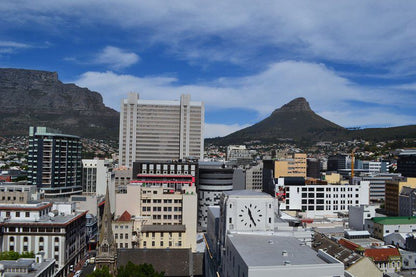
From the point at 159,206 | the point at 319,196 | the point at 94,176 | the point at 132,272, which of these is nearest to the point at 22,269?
the point at 132,272

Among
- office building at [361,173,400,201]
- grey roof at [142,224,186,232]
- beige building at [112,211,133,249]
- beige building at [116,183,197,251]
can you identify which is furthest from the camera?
office building at [361,173,400,201]

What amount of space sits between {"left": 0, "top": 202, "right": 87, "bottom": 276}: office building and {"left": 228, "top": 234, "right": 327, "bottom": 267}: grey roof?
1538 inches

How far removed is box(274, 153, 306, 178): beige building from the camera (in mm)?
170000

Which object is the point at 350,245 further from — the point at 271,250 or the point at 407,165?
the point at 407,165

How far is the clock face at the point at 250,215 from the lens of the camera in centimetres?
6118

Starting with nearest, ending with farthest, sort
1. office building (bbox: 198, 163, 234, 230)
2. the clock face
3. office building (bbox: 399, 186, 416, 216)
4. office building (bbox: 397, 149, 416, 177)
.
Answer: the clock face, office building (bbox: 399, 186, 416, 216), office building (bbox: 198, 163, 234, 230), office building (bbox: 397, 149, 416, 177)

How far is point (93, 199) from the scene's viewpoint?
108 metres

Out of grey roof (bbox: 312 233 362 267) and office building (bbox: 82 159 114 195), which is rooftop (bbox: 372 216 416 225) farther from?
office building (bbox: 82 159 114 195)

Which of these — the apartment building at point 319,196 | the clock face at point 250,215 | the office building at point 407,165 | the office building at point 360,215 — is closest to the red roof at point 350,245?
the clock face at point 250,215

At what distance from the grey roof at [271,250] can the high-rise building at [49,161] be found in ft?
276

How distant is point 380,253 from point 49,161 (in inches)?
3906

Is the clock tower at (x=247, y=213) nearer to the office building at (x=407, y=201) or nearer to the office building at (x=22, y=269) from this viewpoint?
the office building at (x=22, y=269)

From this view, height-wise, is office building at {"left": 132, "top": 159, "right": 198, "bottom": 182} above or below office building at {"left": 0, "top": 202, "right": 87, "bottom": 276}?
above

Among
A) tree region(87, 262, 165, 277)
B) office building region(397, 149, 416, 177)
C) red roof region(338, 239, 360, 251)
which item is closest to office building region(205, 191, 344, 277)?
tree region(87, 262, 165, 277)
